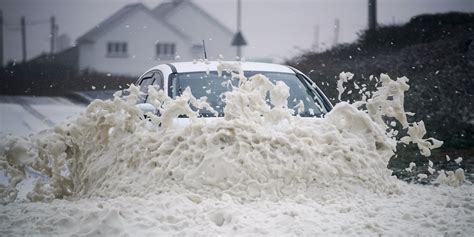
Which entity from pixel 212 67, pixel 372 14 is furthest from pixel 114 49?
pixel 212 67

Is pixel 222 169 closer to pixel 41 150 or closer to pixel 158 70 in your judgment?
pixel 41 150

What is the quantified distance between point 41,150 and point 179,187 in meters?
1.68

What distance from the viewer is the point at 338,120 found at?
5.12 metres

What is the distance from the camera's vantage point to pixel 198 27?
58.4ft

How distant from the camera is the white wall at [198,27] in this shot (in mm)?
14859

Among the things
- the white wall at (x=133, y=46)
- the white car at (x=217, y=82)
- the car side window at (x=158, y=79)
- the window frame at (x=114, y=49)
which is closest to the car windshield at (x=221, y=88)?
the white car at (x=217, y=82)

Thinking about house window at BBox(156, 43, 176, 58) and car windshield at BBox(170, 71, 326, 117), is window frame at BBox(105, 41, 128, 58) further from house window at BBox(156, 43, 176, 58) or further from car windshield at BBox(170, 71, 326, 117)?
car windshield at BBox(170, 71, 326, 117)

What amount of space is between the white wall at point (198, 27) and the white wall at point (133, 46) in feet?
1.27

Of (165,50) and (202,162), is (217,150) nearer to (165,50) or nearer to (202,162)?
(202,162)

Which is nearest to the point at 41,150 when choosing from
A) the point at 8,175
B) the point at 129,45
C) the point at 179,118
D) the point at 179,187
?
the point at 8,175

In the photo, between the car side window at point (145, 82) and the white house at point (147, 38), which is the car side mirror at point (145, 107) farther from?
the white house at point (147, 38)

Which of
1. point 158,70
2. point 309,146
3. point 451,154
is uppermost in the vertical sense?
point 158,70

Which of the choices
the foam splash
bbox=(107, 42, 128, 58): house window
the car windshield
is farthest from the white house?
the foam splash

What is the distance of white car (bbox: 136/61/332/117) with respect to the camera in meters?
5.99
